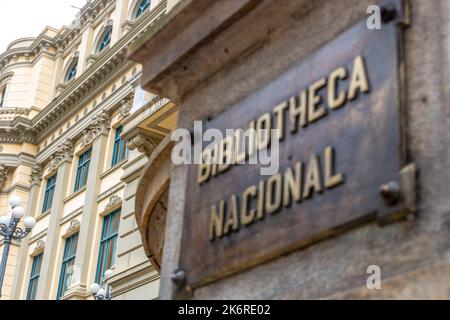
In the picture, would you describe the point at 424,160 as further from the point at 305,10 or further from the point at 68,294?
the point at 68,294

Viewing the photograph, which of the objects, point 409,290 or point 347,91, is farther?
point 347,91

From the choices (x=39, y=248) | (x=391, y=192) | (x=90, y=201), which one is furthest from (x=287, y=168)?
(x=39, y=248)

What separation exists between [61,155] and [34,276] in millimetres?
5161

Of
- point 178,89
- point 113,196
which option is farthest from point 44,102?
point 178,89

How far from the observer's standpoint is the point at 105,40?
113 ft

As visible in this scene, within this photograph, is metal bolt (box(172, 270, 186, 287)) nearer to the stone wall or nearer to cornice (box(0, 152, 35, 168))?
the stone wall

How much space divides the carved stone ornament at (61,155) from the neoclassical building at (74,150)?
5 centimetres

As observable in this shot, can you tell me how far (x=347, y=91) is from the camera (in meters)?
3.51

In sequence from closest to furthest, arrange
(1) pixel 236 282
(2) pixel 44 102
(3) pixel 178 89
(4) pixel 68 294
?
(1) pixel 236 282 < (3) pixel 178 89 < (4) pixel 68 294 < (2) pixel 44 102

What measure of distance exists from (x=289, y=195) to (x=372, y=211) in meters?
0.59

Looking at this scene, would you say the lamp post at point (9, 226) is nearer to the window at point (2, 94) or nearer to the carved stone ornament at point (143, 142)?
the carved stone ornament at point (143, 142)

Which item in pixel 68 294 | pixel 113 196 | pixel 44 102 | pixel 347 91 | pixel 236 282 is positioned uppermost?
pixel 44 102

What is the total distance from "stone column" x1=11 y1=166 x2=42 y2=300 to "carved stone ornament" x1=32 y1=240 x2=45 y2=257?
0.74 m

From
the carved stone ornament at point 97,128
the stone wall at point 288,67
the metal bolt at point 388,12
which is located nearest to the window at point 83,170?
the carved stone ornament at point 97,128
